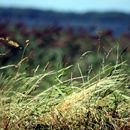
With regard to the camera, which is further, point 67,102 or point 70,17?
point 70,17

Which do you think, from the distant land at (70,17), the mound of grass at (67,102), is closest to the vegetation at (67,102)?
the mound of grass at (67,102)

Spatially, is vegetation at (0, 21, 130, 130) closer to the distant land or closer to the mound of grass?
the mound of grass

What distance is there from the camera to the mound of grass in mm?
5352

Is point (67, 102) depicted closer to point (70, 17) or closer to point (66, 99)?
point (66, 99)

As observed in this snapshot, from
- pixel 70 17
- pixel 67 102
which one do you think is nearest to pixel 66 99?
pixel 67 102

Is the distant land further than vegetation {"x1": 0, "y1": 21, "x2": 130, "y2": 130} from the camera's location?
Yes

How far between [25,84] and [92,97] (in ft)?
1.98

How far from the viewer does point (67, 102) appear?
17.9 ft

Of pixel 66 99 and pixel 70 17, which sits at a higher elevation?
pixel 66 99

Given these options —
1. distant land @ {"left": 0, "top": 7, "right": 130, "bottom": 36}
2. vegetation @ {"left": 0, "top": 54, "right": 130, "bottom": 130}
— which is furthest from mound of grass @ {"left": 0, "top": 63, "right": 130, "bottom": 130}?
distant land @ {"left": 0, "top": 7, "right": 130, "bottom": 36}

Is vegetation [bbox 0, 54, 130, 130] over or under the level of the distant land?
over

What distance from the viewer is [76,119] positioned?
17.6ft

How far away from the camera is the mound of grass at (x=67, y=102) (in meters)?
5.35

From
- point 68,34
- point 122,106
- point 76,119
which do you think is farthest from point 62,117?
point 68,34
